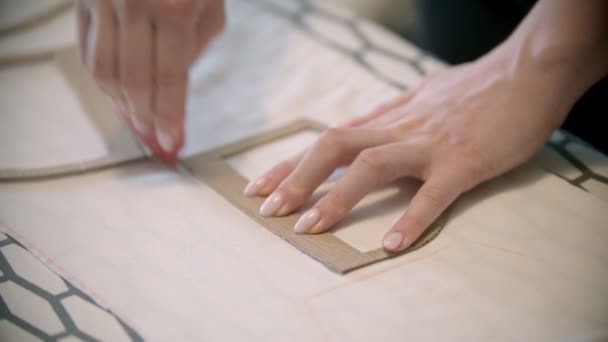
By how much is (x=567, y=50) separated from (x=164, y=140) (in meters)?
0.49

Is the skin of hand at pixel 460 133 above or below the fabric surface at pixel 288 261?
above

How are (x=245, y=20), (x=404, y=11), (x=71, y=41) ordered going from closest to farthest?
(x=71, y=41)
(x=245, y=20)
(x=404, y=11)

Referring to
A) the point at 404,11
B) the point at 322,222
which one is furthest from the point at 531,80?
the point at 404,11

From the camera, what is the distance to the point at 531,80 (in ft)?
2.43

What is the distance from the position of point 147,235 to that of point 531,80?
0.47 metres

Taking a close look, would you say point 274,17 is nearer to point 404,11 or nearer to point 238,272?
point 404,11

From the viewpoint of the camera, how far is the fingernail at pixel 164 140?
0.74 metres

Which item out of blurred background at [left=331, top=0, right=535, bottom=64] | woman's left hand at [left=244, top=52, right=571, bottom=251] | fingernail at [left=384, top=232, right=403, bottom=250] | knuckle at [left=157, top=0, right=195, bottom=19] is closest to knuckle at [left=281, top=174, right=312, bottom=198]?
woman's left hand at [left=244, top=52, right=571, bottom=251]

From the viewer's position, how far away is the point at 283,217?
68 centimetres

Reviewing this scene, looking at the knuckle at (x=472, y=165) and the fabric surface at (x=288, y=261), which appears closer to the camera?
the fabric surface at (x=288, y=261)

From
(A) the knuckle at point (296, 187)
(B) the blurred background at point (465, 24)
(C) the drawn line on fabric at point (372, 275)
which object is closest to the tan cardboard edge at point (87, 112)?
(A) the knuckle at point (296, 187)

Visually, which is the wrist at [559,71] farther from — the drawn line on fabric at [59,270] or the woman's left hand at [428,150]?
the drawn line on fabric at [59,270]

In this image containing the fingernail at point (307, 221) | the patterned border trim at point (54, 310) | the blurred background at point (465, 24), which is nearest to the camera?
the patterned border trim at point (54, 310)

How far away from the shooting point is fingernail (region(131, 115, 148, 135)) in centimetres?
74
